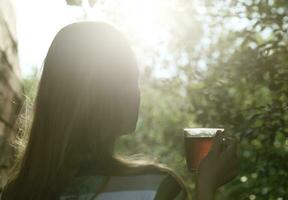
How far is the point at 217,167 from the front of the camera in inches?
83.0

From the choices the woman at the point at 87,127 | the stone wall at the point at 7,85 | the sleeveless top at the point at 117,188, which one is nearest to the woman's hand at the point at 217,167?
the woman at the point at 87,127

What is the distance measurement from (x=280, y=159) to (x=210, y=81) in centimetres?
143

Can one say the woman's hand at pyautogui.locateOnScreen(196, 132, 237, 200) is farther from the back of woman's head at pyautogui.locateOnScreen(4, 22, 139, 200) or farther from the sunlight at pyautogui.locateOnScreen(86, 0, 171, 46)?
the sunlight at pyautogui.locateOnScreen(86, 0, 171, 46)

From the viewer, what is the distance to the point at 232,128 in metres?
6.28

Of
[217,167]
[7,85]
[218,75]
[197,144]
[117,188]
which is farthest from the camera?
[218,75]

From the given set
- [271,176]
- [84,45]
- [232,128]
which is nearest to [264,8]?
[232,128]

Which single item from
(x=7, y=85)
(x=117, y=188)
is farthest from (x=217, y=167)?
(x=7, y=85)

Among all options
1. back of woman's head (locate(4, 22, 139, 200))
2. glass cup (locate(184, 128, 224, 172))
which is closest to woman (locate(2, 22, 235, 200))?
back of woman's head (locate(4, 22, 139, 200))

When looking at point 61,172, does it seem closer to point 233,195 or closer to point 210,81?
point 210,81

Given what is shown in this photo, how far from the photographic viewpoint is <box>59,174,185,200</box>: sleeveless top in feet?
6.17

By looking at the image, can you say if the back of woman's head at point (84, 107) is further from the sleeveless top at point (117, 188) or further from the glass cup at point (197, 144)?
the glass cup at point (197, 144)

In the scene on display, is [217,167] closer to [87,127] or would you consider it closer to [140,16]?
[87,127]

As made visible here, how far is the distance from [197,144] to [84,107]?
2.18 feet

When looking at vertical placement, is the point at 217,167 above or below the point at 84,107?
below
